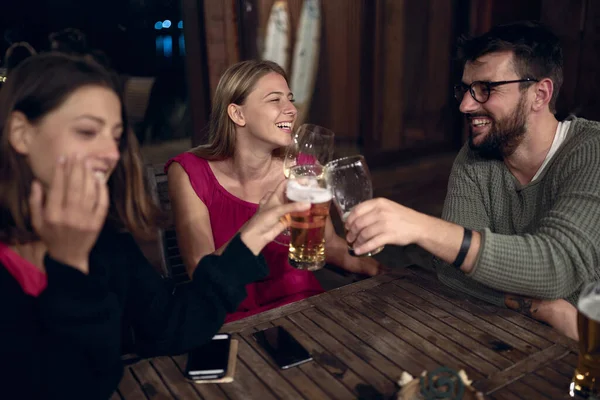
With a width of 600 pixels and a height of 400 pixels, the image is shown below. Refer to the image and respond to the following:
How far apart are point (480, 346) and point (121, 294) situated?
102 cm

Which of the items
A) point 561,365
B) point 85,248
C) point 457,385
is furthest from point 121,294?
point 561,365

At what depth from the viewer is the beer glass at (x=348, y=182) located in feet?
4.81

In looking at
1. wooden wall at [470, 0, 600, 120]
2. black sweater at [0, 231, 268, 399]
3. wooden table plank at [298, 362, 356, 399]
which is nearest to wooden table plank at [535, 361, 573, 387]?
wooden table plank at [298, 362, 356, 399]

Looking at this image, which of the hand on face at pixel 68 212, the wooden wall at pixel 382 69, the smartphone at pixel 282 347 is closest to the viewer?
the hand on face at pixel 68 212

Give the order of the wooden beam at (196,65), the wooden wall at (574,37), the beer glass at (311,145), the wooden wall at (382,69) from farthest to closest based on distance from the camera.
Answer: the wooden wall at (574,37) → the wooden wall at (382,69) → the wooden beam at (196,65) → the beer glass at (311,145)

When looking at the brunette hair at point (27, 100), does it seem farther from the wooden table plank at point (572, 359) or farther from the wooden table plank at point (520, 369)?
the wooden table plank at point (572, 359)

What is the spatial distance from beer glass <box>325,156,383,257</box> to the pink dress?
86 centimetres

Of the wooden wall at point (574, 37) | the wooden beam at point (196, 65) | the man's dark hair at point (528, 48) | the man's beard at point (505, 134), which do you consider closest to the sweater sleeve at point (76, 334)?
the man's beard at point (505, 134)

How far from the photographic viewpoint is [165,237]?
2.45 meters

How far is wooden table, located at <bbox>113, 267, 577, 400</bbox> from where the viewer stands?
127 centimetres

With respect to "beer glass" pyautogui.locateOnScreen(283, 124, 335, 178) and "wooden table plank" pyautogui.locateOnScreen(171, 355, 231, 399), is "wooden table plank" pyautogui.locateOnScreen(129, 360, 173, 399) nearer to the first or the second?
"wooden table plank" pyautogui.locateOnScreen(171, 355, 231, 399)

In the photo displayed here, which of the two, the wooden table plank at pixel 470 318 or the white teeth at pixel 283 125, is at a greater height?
the white teeth at pixel 283 125

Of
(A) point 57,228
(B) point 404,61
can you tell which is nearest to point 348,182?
(A) point 57,228

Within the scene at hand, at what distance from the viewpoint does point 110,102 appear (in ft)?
4.01
